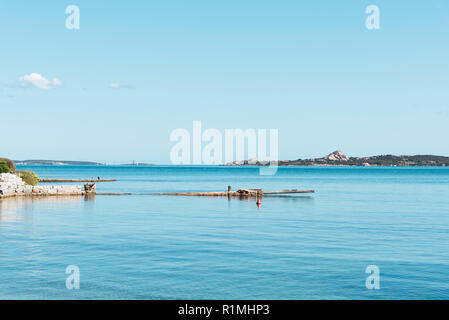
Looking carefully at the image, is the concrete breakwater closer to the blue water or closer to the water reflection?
the water reflection

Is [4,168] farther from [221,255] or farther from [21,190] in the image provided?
[221,255]

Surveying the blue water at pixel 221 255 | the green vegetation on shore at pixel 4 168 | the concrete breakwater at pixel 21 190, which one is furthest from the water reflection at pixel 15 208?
the green vegetation on shore at pixel 4 168

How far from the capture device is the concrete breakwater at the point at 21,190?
68312mm

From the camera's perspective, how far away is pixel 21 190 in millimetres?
71375

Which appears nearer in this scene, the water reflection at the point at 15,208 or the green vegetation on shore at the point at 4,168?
the water reflection at the point at 15,208

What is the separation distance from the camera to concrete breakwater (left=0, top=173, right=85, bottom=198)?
224 ft

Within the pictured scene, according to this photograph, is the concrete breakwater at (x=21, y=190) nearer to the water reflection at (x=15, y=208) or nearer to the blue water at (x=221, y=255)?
the water reflection at (x=15, y=208)

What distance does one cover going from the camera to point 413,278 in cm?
2200

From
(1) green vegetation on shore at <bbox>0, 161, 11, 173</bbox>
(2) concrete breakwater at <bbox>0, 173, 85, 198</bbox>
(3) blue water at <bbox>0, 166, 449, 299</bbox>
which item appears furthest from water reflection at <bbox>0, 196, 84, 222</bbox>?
(1) green vegetation on shore at <bbox>0, 161, 11, 173</bbox>

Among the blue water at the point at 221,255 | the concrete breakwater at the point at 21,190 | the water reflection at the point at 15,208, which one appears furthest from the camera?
the concrete breakwater at the point at 21,190

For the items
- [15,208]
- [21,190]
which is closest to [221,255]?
[15,208]
